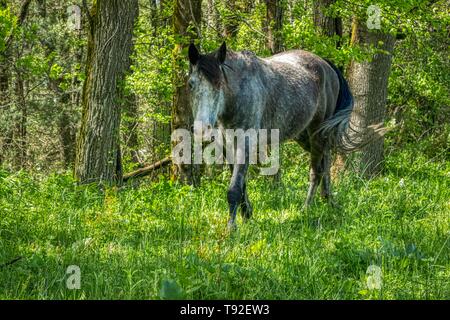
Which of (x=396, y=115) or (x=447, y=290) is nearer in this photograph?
(x=447, y=290)

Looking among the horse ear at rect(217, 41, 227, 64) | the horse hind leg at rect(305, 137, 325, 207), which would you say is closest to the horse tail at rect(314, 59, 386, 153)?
the horse hind leg at rect(305, 137, 325, 207)

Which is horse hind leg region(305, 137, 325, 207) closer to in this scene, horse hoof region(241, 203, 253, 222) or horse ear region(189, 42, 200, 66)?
horse hoof region(241, 203, 253, 222)

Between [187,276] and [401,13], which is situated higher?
[401,13]

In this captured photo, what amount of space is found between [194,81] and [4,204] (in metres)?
2.60

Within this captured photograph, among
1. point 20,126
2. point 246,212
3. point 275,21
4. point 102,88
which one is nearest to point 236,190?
point 246,212

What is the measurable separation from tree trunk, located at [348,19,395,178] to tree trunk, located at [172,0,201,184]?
3.13 meters

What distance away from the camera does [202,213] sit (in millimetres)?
7125

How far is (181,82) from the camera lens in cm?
1113

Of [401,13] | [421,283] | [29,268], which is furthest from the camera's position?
[401,13]

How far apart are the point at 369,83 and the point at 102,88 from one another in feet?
17.6

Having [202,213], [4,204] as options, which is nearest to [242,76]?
[202,213]

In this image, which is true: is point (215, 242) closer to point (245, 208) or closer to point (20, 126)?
point (245, 208)

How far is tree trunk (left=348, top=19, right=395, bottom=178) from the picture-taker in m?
11.5

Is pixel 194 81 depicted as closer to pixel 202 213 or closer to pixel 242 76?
pixel 242 76
